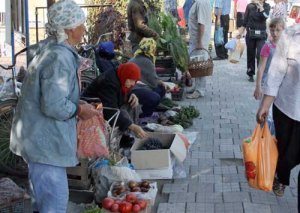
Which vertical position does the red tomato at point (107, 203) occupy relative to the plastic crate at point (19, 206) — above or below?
below

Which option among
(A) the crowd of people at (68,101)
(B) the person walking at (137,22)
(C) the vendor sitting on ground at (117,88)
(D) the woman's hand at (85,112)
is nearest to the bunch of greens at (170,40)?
(B) the person walking at (137,22)

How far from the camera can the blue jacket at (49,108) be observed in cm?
305

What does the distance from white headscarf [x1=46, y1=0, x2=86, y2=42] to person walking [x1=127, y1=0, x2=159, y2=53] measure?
17.3 ft

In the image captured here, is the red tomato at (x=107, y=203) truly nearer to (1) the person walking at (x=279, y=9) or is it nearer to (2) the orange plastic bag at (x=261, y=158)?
(2) the orange plastic bag at (x=261, y=158)

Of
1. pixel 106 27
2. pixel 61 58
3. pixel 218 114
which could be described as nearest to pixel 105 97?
pixel 61 58

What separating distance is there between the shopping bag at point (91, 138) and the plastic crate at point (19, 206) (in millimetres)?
787

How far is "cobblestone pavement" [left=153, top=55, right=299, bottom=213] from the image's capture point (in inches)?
181

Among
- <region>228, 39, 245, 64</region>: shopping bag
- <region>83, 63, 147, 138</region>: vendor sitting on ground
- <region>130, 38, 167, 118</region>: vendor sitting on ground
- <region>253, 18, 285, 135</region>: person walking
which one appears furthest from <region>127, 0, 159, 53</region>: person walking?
<region>228, 39, 245, 64</region>: shopping bag

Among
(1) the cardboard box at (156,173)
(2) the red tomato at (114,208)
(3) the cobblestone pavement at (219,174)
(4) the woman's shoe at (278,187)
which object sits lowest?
(3) the cobblestone pavement at (219,174)

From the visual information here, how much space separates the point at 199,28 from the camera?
872 centimetres

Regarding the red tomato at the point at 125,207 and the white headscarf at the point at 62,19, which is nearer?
the white headscarf at the point at 62,19

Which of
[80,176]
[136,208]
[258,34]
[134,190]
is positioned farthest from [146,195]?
[258,34]

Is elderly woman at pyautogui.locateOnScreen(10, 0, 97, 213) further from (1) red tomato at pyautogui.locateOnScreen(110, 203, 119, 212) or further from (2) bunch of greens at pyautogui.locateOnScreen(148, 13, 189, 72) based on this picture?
(2) bunch of greens at pyautogui.locateOnScreen(148, 13, 189, 72)

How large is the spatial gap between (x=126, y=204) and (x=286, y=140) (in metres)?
1.34
